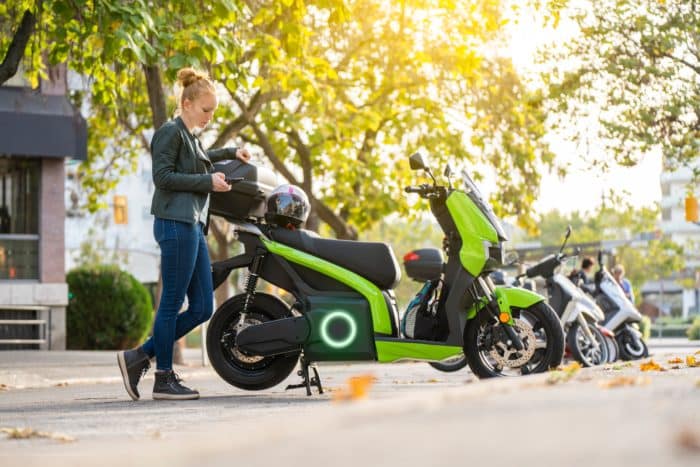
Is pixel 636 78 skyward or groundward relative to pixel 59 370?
skyward

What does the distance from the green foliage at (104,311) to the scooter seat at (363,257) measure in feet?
61.2

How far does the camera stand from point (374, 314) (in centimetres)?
899

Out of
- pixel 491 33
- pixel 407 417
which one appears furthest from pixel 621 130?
pixel 407 417

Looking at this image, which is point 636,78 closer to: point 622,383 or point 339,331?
point 339,331

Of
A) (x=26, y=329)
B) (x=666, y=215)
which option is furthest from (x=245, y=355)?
(x=666, y=215)

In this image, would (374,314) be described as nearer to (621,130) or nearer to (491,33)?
Result: (621,130)

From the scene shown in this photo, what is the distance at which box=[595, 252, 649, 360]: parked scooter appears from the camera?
54.4 feet

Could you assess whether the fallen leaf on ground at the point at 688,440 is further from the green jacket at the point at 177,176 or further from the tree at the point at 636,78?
the tree at the point at 636,78

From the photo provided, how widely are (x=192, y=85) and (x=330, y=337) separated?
71.7 inches

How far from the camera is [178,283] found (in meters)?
8.56

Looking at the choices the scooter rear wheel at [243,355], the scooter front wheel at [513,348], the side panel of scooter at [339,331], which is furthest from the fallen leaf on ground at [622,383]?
the scooter rear wheel at [243,355]

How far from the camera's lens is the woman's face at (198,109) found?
28.6 ft

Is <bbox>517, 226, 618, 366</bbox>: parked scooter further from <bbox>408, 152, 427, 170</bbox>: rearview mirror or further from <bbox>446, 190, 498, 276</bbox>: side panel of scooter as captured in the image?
<bbox>408, 152, 427, 170</bbox>: rearview mirror

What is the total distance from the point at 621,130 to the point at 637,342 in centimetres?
460
